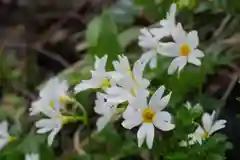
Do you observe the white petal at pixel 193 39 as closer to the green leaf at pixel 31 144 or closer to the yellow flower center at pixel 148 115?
the yellow flower center at pixel 148 115

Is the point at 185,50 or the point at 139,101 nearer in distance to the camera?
the point at 139,101

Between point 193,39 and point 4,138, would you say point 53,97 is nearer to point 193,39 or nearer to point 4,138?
point 4,138

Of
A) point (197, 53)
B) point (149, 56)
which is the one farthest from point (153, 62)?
point (197, 53)

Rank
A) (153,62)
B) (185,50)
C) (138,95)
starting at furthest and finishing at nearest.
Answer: (153,62) → (185,50) → (138,95)

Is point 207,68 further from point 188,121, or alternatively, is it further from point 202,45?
point 188,121

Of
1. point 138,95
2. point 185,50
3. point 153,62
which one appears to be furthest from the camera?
point 153,62

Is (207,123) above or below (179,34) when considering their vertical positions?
below
